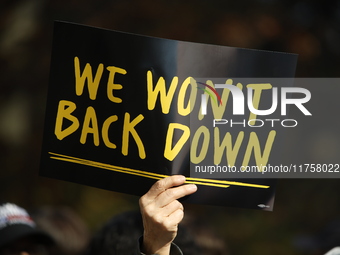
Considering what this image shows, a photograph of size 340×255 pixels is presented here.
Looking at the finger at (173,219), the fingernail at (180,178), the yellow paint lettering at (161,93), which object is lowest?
the finger at (173,219)

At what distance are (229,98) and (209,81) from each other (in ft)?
0.24

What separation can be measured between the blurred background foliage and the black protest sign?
2.51 m

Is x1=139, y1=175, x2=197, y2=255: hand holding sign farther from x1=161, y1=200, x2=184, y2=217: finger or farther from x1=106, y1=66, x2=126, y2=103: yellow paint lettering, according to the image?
x1=106, y1=66, x2=126, y2=103: yellow paint lettering

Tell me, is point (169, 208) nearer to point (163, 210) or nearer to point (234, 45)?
point (163, 210)

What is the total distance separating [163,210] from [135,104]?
0.93 feet

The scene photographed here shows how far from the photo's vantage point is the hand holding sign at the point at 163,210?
200 centimetres

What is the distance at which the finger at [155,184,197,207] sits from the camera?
2.00 metres

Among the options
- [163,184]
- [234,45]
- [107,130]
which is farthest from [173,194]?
[234,45]

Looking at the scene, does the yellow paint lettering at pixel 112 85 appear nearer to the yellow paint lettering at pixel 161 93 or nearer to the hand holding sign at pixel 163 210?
the yellow paint lettering at pixel 161 93

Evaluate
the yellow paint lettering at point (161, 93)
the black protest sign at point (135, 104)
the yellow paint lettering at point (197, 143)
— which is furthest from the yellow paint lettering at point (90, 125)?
the yellow paint lettering at point (197, 143)

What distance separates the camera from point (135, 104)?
205 cm

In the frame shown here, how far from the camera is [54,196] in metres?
4.68

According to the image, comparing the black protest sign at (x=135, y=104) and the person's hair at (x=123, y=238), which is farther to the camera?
A: the person's hair at (x=123, y=238)

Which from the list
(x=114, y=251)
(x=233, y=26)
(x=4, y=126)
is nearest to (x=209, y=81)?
(x=114, y=251)
